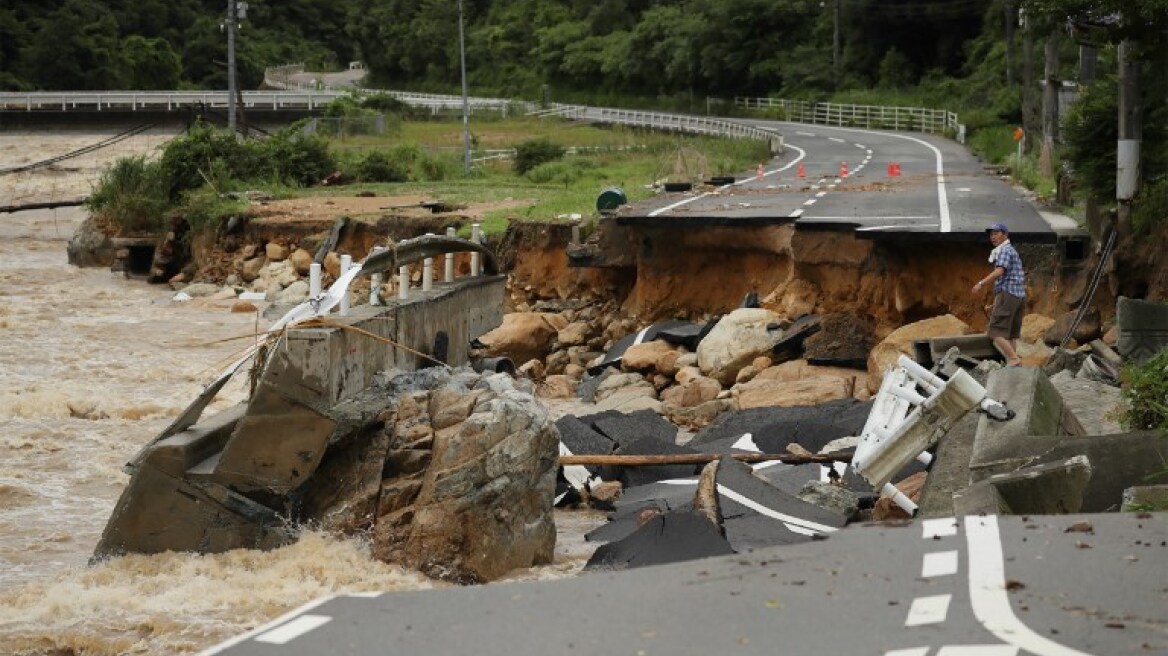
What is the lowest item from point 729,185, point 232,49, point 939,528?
point 729,185

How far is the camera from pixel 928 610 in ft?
22.6

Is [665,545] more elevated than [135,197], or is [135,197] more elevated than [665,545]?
[665,545]

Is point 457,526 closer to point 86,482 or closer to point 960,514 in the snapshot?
point 960,514

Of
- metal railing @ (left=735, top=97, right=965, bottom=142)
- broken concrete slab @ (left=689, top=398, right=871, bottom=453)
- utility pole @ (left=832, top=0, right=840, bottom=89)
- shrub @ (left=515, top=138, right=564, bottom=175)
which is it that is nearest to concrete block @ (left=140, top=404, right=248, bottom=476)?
broken concrete slab @ (left=689, top=398, right=871, bottom=453)

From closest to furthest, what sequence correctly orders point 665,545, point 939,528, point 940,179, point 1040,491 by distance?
point 939,528 < point 1040,491 < point 665,545 < point 940,179

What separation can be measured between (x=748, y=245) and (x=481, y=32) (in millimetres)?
89840

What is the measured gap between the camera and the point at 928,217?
24766 millimetres

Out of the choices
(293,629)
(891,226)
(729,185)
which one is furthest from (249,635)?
(729,185)

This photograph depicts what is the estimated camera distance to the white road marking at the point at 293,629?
6637mm

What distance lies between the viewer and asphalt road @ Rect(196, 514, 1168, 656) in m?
6.54

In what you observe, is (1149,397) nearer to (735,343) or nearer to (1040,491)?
(1040,491)

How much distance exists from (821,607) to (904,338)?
13276mm

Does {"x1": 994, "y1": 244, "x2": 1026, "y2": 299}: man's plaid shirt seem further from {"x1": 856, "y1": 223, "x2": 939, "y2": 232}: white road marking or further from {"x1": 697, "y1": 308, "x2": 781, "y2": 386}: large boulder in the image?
{"x1": 856, "y1": 223, "x2": 939, "y2": 232}: white road marking

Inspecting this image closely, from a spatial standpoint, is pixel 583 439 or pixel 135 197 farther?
pixel 135 197
